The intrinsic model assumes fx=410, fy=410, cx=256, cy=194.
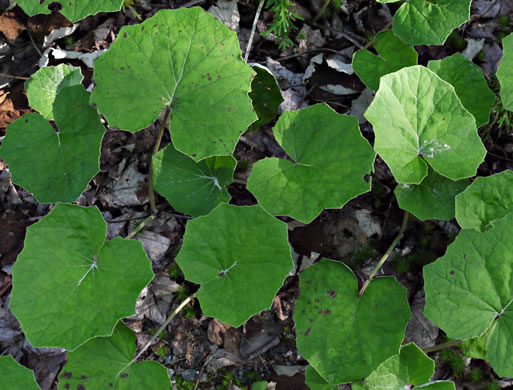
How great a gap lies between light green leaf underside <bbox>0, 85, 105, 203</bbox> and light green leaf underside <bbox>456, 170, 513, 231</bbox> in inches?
92.4

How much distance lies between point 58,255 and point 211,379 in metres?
1.37

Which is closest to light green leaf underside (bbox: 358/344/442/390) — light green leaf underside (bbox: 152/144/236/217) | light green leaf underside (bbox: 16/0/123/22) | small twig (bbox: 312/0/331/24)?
light green leaf underside (bbox: 152/144/236/217)

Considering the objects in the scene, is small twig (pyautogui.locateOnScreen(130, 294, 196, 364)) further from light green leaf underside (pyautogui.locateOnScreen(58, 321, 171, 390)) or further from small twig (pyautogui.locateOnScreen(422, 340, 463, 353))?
small twig (pyautogui.locateOnScreen(422, 340, 463, 353))

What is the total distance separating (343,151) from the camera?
98.3 inches

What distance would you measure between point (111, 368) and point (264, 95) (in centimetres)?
206

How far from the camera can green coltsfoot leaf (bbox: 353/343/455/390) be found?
2510 millimetres

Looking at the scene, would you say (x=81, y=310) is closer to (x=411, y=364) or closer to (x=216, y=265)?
(x=216, y=265)

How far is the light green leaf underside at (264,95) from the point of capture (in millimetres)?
2769

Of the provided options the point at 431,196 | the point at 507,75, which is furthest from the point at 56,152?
the point at 507,75

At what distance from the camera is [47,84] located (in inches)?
112

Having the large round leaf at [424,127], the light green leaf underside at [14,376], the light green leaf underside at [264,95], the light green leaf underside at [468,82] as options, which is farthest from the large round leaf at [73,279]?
the light green leaf underside at [468,82]

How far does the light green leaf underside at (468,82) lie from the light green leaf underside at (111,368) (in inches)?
104

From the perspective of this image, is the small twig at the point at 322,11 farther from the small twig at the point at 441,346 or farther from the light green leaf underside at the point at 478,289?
the small twig at the point at 441,346

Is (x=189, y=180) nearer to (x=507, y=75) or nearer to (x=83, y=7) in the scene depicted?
(x=83, y=7)
